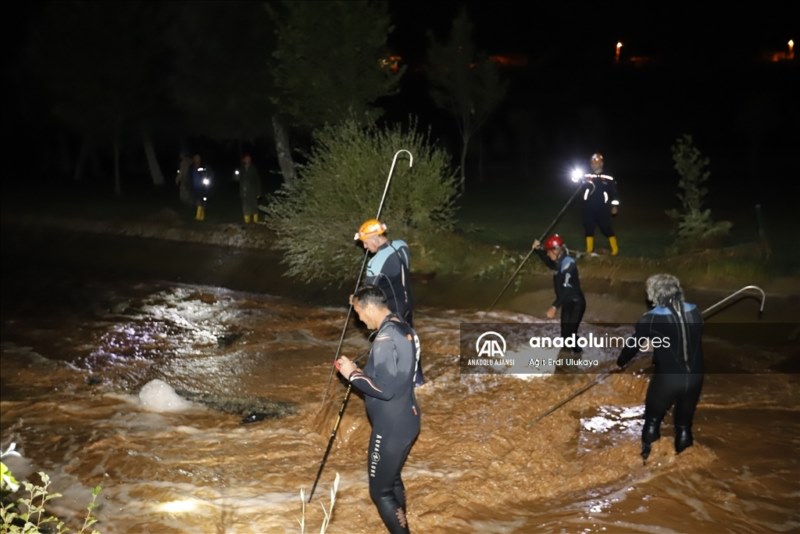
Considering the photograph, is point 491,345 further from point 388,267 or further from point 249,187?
point 249,187

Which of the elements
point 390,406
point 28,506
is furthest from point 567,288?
point 28,506

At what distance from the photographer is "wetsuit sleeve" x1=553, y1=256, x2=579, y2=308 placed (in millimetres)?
10070

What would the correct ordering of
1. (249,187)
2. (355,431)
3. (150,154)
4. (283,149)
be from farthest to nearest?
(150,154)
(283,149)
(249,187)
(355,431)

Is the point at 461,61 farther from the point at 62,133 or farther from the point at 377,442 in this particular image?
the point at 62,133

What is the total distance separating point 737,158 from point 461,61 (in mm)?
18018

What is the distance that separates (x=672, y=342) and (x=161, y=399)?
6553mm

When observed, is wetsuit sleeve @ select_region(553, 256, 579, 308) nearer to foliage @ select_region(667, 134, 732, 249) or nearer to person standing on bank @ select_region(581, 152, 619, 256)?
person standing on bank @ select_region(581, 152, 619, 256)

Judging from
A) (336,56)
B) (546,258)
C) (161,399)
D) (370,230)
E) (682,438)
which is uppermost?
(336,56)

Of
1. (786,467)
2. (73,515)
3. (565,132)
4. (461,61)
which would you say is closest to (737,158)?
(565,132)

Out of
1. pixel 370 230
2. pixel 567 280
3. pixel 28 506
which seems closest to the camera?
pixel 28 506

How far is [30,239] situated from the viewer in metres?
26.4

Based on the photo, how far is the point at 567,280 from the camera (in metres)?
10.1

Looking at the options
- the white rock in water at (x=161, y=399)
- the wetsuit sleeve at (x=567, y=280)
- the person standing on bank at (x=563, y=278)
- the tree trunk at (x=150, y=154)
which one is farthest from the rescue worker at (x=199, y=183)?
the wetsuit sleeve at (x=567, y=280)

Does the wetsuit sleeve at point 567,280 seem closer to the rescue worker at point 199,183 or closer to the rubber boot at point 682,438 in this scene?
the rubber boot at point 682,438
